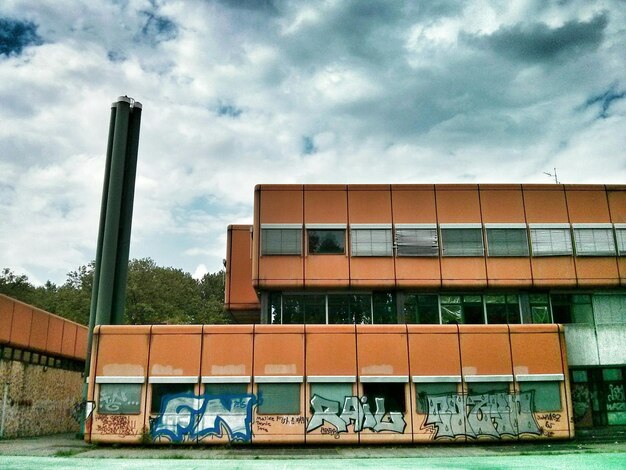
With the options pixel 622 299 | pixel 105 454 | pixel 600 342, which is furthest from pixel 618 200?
pixel 105 454

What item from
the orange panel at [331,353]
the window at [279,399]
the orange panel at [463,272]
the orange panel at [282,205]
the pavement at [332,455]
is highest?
the orange panel at [282,205]

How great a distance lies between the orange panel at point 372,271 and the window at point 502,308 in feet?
16.9

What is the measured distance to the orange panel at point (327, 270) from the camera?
90.7 feet

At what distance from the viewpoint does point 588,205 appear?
96.0 ft

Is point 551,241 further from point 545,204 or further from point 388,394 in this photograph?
point 388,394

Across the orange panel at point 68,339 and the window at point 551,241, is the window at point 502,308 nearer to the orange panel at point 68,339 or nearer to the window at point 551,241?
the window at point 551,241

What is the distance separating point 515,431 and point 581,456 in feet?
13.6

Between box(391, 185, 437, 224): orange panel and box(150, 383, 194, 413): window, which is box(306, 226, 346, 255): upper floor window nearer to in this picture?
box(391, 185, 437, 224): orange panel

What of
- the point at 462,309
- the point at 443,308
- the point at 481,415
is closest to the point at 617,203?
the point at 462,309

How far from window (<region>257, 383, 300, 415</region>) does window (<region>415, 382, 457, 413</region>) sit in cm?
520

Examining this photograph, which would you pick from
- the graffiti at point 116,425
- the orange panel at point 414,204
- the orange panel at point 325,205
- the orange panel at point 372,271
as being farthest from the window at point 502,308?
the graffiti at point 116,425

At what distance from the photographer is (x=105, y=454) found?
69.8 ft

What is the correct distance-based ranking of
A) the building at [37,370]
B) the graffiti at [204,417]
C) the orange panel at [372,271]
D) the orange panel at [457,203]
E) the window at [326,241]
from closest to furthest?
the graffiti at [204,417], the building at [37,370], the orange panel at [372,271], the window at [326,241], the orange panel at [457,203]

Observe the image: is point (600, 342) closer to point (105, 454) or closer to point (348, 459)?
point (348, 459)
